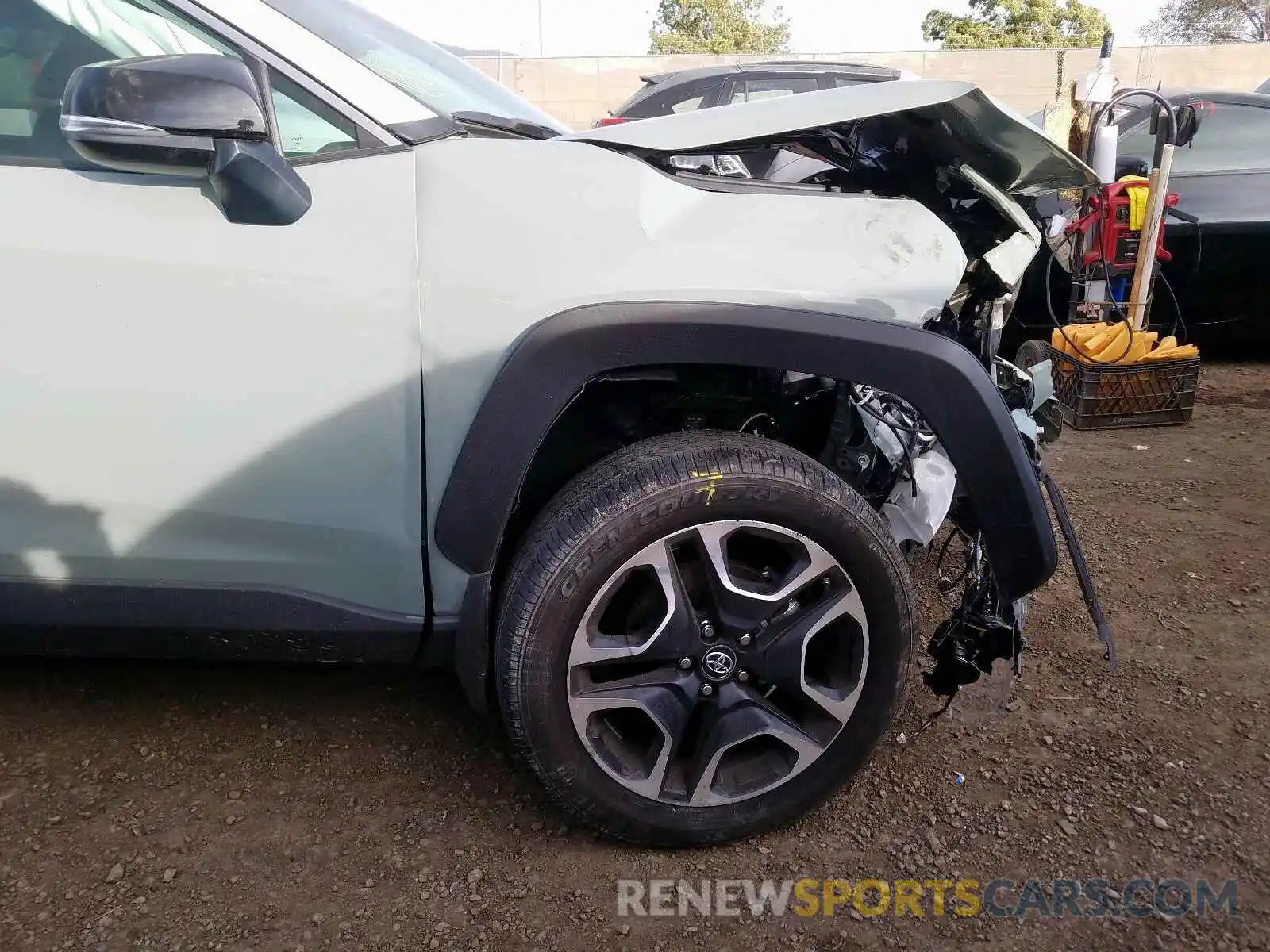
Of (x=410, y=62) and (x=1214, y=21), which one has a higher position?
(x=1214, y=21)

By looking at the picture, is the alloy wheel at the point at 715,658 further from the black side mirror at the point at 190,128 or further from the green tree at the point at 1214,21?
the green tree at the point at 1214,21

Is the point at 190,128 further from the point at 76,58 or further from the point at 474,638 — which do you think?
the point at 474,638

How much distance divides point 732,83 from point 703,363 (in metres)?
7.66

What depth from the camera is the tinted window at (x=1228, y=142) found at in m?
5.29

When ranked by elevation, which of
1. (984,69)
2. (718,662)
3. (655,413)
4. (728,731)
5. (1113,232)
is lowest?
(728,731)

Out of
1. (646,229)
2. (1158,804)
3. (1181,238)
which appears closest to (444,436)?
(646,229)

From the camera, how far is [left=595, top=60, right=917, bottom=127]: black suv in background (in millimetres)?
8227

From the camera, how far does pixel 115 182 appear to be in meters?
Answer: 1.64

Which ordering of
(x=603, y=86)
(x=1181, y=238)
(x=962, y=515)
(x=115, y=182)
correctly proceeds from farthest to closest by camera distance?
(x=603, y=86) < (x=1181, y=238) < (x=962, y=515) < (x=115, y=182)

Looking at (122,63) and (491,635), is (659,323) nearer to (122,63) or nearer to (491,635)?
(491,635)

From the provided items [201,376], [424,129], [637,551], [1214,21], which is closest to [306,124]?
[424,129]

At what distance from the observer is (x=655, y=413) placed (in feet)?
6.62

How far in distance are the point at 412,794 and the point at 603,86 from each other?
21085mm

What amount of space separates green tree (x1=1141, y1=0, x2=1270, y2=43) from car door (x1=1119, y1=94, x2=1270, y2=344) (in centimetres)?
4719
